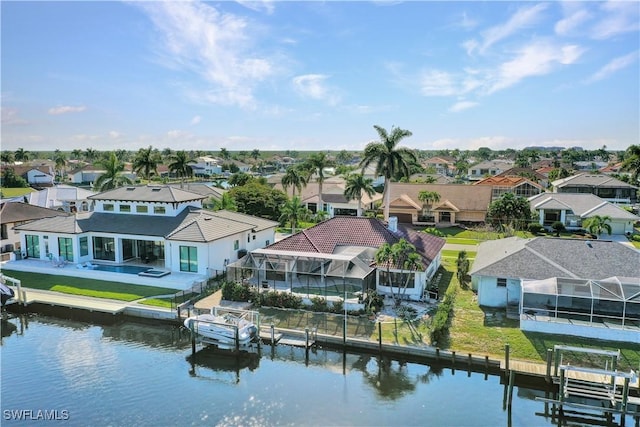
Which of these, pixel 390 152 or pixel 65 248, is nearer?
pixel 65 248

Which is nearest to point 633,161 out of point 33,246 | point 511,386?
point 511,386

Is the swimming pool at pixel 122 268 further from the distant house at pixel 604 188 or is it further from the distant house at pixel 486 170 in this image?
the distant house at pixel 486 170

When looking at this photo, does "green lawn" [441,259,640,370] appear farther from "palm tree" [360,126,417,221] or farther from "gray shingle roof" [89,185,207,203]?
"gray shingle roof" [89,185,207,203]

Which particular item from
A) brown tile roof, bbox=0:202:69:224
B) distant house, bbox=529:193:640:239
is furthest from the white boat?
distant house, bbox=529:193:640:239

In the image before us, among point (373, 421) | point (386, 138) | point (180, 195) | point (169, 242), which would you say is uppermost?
point (386, 138)

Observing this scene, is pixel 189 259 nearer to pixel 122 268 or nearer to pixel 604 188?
pixel 122 268

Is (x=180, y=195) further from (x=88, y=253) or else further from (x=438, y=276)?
(x=438, y=276)

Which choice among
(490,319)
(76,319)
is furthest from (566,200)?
(76,319)

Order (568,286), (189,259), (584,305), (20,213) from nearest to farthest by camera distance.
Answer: (568,286)
(584,305)
(189,259)
(20,213)
